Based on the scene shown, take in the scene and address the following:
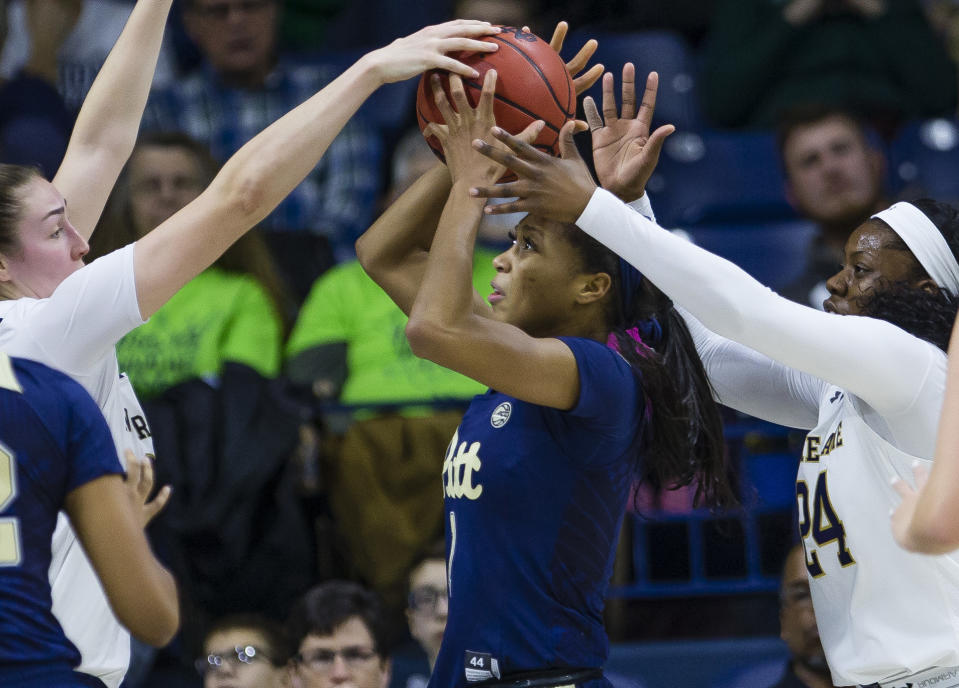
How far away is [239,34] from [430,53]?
406 centimetres

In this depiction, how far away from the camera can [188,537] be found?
4973mm

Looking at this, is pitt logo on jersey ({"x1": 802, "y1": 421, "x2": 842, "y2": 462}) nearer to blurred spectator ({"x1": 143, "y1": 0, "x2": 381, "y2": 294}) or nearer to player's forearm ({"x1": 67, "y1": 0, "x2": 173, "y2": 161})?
player's forearm ({"x1": 67, "y1": 0, "x2": 173, "y2": 161})

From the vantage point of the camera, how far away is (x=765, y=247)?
6402 mm

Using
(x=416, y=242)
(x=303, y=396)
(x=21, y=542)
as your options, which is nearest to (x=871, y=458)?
(x=416, y=242)

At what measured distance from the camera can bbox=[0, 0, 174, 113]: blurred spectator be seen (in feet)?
23.5

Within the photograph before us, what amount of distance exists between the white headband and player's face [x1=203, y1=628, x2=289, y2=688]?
2.56 metres

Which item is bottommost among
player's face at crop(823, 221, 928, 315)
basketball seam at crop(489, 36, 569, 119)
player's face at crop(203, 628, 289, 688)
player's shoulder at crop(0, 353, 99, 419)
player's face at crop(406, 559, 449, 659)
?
player's face at crop(203, 628, 289, 688)

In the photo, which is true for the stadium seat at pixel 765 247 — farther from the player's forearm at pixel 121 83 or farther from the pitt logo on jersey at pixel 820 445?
the player's forearm at pixel 121 83

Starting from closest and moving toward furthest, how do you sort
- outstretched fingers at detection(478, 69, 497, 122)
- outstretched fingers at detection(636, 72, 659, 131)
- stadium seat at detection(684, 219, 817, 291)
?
outstretched fingers at detection(478, 69, 497, 122) < outstretched fingers at detection(636, 72, 659, 131) < stadium seat at detection(684, 219, 817, 291)

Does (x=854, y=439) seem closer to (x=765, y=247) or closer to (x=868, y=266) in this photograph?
(x=868, y=266)

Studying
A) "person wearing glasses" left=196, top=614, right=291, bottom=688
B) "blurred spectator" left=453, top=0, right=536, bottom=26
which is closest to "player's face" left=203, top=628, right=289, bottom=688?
"person wearing glasses" left=196, top=614, right=291, bottom=688

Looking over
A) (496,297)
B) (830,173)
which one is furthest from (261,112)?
(496,297)

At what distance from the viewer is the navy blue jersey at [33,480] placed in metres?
2.43

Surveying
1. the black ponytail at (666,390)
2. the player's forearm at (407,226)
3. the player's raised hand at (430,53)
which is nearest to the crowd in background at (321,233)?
the black ponytail at (666,390)
